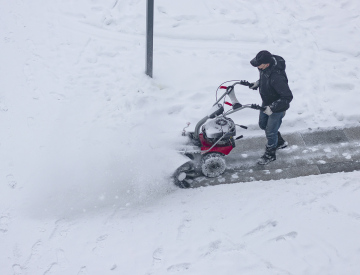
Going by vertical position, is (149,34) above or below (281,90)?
above

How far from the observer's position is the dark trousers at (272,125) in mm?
4738

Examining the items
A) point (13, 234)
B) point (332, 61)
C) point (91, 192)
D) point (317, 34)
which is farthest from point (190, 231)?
point (317, 34)

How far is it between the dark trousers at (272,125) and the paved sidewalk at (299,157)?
379 millimetres

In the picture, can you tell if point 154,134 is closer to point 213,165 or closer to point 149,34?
point 213,165

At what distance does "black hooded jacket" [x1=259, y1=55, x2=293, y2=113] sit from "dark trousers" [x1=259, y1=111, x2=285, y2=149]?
20 cm

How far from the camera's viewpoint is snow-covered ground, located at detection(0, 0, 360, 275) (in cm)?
417

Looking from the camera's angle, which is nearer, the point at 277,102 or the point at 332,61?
the point at 277,102

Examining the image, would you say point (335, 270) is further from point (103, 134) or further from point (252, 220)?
point (103, 134)

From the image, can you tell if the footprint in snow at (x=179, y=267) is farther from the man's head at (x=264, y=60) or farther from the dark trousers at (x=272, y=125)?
the man's head at (x=264, y=60)

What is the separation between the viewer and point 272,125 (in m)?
4.84

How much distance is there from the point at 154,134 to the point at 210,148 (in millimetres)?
1219

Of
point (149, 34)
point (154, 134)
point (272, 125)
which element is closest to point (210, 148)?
point (272, 125)

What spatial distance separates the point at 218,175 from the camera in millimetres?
5031

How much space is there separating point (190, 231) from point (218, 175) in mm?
1036
